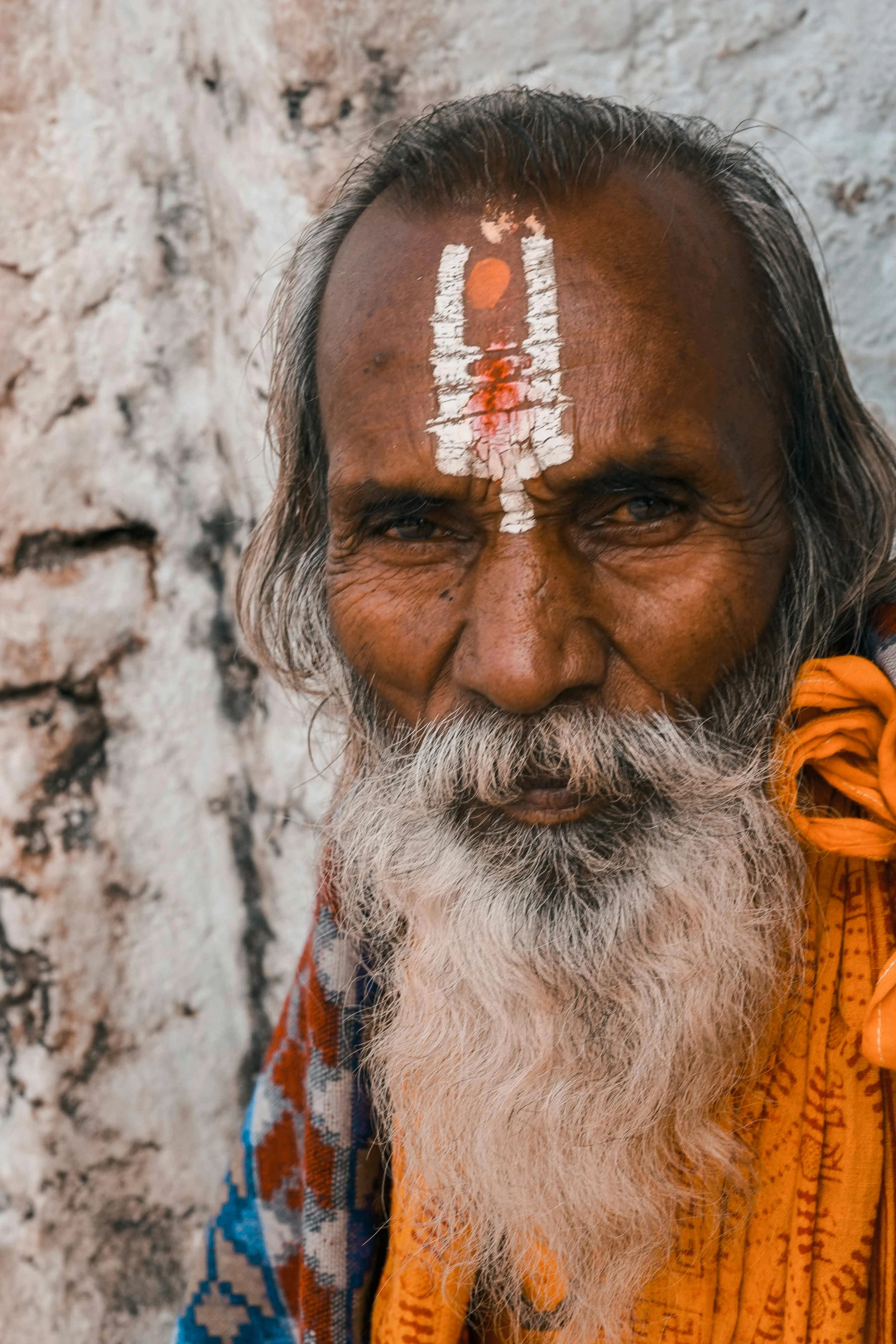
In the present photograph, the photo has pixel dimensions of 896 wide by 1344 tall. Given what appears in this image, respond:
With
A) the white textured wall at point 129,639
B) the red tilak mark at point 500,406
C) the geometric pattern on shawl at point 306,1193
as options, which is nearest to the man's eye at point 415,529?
the red tilak mark at point 500,406

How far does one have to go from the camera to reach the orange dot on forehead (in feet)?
3.83

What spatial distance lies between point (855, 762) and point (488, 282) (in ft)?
2.00

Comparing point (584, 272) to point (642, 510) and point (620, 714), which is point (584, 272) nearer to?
point (642, 510)

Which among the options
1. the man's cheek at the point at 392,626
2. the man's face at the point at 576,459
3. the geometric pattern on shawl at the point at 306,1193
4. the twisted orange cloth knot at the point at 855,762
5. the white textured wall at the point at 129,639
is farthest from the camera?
the white textured wall at the point at 129,639

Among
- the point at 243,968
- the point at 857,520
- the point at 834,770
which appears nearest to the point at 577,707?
the point at 834,770

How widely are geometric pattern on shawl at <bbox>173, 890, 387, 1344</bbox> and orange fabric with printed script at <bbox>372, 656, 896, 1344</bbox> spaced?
40 centimetres

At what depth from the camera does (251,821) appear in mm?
2143

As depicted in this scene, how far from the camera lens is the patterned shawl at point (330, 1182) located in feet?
3.80

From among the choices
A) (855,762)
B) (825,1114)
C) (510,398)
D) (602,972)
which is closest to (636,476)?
(510,398)

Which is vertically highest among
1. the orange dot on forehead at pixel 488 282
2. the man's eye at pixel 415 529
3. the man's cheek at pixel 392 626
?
the orange dot on forehead at pixel 488 282

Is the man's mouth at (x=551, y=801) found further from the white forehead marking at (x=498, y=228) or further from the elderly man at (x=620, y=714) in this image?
the white forehead marking at (x=498, y=228)

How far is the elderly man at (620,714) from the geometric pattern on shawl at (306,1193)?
0.51 ft

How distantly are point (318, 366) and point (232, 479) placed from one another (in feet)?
2.48

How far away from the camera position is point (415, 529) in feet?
4.17
